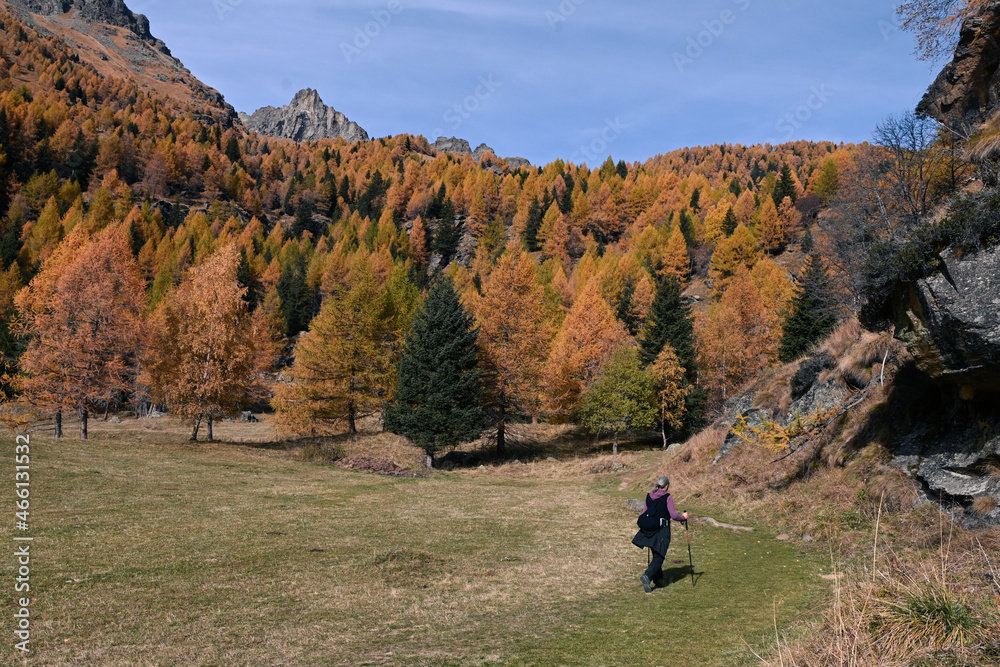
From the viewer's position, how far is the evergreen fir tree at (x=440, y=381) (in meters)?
31.7

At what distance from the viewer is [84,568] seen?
29.1ft

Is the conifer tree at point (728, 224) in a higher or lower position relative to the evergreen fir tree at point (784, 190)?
lower

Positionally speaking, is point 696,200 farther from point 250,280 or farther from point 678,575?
point 678,575

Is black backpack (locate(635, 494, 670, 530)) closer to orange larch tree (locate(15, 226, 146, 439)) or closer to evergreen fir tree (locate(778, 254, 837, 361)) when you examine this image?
evergreen fir tree (locate(778, 254, 837, 361))

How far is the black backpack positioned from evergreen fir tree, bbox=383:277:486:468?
2329 cm

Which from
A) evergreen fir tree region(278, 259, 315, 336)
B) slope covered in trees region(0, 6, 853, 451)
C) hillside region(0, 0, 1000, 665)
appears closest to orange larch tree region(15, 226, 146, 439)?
hillside region(0, 0, 1000, 665)

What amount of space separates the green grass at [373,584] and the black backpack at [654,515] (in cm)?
103

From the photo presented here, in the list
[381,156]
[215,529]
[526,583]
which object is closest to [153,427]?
[215,529]

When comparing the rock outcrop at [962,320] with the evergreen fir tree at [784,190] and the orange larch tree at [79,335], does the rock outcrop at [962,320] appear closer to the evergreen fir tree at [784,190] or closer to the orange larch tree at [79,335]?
the orange larch tree at [79,335]

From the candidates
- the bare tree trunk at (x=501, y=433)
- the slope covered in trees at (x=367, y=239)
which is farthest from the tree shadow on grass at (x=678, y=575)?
the bare tree trunk at (x=501, y=433)

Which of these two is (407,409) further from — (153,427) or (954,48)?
(954,48)

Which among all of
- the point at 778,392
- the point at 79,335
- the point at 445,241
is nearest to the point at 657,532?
the point at 778,392

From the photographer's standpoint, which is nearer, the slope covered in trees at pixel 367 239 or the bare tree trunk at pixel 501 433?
the bare tree trunk at pixel 501 433

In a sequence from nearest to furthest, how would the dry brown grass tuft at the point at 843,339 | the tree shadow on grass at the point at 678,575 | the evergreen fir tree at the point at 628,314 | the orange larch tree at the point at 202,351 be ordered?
the tree shadow on grass at the point at 678,575 → the dry brown grass tuft at the point at 843,339 → the orange larch tree at the point at 202,351 → the evergreen fir tree at the point at 628,314
